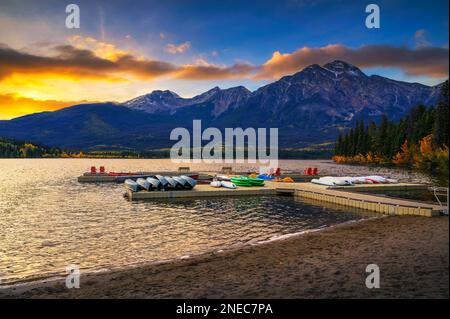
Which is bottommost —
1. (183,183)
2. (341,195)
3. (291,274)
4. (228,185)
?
(291,274)

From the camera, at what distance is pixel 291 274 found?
1391cm

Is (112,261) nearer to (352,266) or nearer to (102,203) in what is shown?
(352,266)

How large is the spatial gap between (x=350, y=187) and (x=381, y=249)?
36.2 m

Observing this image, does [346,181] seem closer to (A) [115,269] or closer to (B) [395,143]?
(A) [115,269]

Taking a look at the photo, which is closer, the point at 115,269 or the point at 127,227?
the point at 115,269

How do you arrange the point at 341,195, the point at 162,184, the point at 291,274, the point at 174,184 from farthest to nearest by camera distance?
the point at 174,184, the point at 162,184, the point at 341,195, the point at 291,274

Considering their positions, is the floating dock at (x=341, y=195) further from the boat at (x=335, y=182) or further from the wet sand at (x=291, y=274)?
the wet sand at (x=291, y=274)

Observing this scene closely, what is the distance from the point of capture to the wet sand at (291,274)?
34.7 ft

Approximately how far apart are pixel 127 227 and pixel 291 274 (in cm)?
1801

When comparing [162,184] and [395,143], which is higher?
[395,143]

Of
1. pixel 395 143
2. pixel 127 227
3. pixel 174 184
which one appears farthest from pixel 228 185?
pixel 395 143

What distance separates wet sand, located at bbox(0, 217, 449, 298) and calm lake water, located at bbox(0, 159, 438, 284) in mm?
2877
